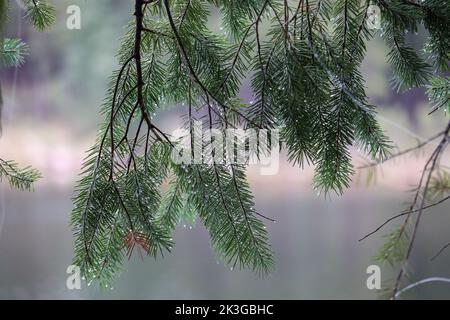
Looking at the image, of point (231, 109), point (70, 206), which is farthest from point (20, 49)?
point (70, 206)

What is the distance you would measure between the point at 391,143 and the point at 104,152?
0.32 m

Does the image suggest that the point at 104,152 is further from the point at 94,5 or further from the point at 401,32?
the point at 94,5

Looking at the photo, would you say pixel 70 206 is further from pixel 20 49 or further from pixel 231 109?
pixel 231 109

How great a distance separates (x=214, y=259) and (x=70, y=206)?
49 centimetres

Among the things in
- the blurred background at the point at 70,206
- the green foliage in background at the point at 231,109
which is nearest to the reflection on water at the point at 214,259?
the blurred background at the point at 70,206

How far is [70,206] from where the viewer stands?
63.1 inches

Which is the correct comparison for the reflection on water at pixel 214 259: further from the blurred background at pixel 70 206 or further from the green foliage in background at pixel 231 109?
the green foliage in background at pixel 231 109

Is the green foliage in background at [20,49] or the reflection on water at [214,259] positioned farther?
the reflection on water at [214,259]

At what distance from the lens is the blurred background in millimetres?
1423

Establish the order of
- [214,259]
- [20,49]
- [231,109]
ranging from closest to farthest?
[231,109] → [20,49] → [214,259]

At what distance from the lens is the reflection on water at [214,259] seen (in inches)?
56.6

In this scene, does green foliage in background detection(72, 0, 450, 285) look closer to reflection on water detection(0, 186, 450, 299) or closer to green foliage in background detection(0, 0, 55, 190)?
green foliage in background detection(0, 0, 55, 190)

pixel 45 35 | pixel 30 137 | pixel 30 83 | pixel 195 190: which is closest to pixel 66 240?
pixel 30 137

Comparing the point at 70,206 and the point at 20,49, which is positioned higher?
the point at 20,49
